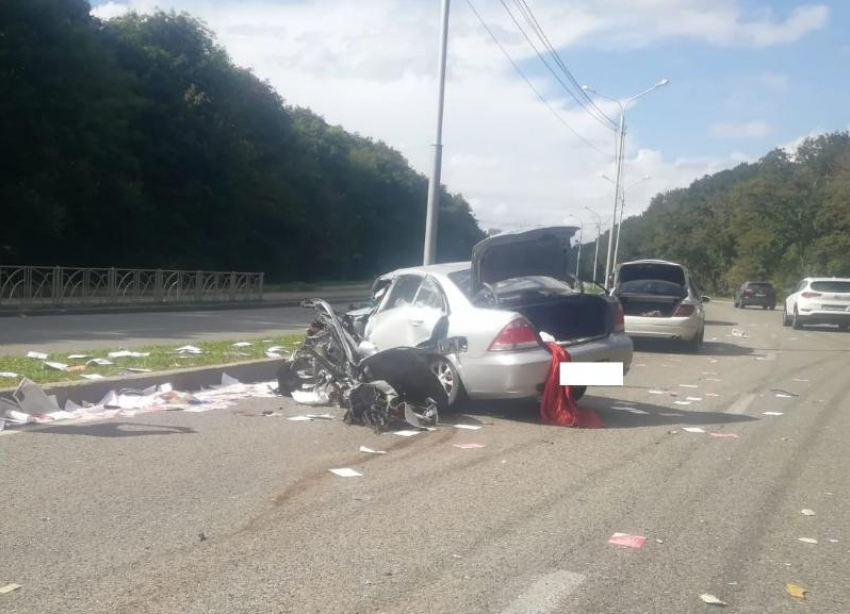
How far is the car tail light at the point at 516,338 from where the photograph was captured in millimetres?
8773

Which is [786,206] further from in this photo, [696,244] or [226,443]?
[226,443]

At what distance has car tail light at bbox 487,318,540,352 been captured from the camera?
8773 millimetres

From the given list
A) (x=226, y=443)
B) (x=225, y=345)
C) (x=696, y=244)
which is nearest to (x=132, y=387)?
(x=226, y=443)

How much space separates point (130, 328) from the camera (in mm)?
19469

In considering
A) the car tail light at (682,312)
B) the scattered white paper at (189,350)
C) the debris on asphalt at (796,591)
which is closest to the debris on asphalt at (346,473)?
the debris on asphalt at (796,591)

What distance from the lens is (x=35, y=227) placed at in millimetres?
32312

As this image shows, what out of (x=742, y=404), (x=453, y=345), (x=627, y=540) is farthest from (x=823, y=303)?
(x=627, y=540)

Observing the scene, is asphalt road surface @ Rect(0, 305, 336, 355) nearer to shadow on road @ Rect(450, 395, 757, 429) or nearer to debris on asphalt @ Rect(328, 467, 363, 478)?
shadow on road @ Rect(450, 395, 757, 429)

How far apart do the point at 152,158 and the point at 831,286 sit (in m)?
28.5

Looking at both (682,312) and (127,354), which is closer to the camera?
(127,354)

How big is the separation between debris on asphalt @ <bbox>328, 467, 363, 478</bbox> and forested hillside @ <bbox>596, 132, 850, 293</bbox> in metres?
64.3

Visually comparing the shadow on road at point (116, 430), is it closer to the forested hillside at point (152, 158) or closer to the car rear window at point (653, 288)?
the car rear window at point (653, 288)

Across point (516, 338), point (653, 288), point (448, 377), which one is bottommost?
point (448, 377)

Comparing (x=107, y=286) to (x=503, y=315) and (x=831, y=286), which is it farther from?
(x=503, y=315)
